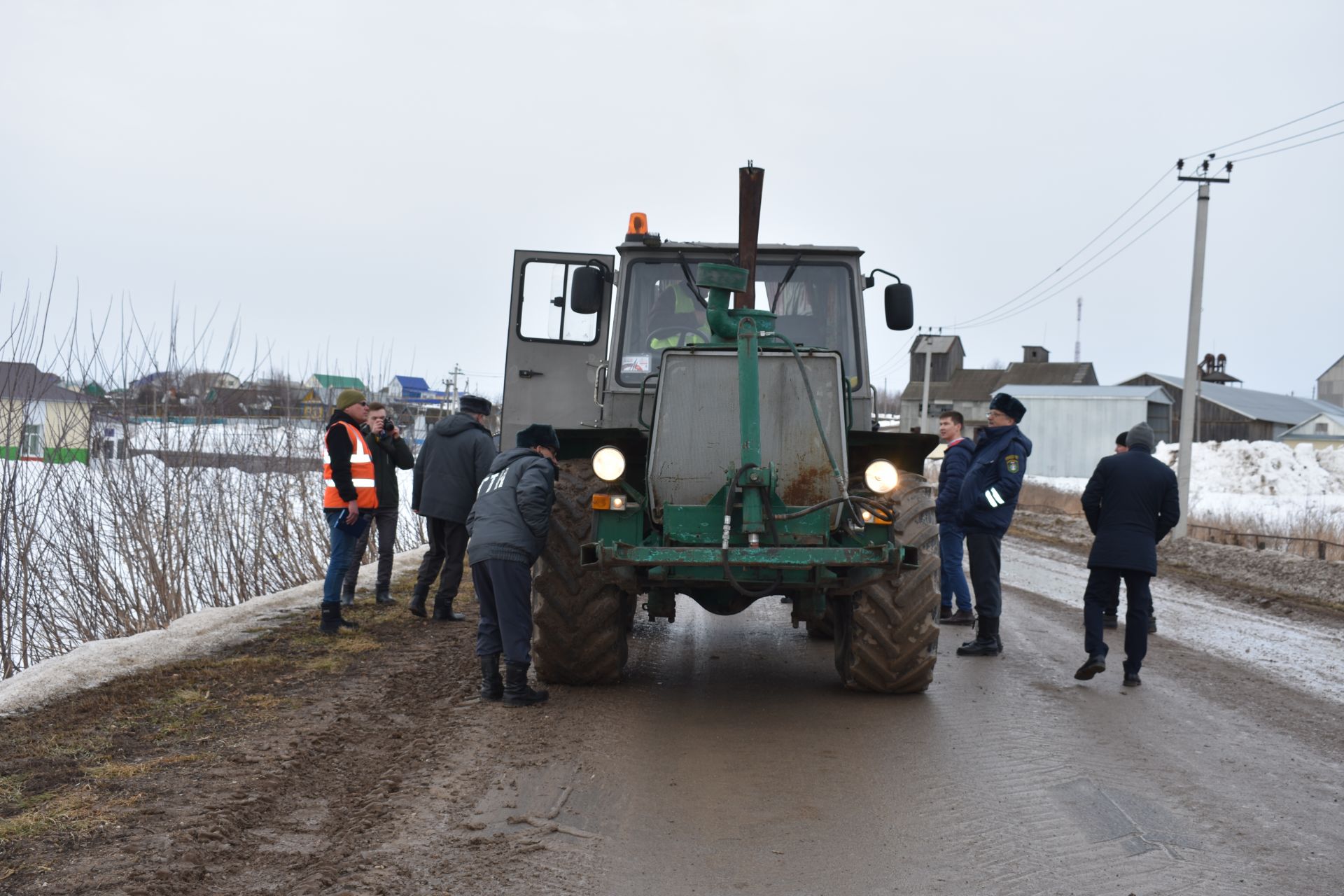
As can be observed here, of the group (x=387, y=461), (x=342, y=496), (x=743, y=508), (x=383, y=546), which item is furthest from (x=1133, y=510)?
(x=383, y=546)

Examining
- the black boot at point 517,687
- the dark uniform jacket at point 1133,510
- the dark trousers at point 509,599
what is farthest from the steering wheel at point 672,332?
the dark uniform jacket at point 1133,510

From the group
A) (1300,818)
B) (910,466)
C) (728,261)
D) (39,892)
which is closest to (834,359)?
(910,466)

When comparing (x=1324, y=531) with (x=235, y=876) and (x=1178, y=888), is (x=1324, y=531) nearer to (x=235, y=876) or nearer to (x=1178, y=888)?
(x=1178, y=888)

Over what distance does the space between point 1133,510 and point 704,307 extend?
3.24m

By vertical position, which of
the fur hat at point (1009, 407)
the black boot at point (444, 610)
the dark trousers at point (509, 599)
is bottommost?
the black boot at point (444, 610)

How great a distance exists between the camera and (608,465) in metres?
6.42

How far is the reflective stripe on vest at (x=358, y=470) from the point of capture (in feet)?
29.1

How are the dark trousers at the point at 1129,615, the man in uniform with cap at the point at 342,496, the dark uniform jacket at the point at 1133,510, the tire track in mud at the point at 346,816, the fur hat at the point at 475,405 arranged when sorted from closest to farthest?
the tire track in mud at the point at 346,816
the dark trousers at the point at 1129,615
the dark uniform jacket at the point at 1133,510
the man in uniform with cap at the point at 342,496
the fur hat at the point at 475,405

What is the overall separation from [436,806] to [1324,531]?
17.7m

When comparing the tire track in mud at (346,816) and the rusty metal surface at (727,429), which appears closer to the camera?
the tire track in mud at (346,816)

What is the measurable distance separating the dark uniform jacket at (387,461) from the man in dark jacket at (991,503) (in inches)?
189

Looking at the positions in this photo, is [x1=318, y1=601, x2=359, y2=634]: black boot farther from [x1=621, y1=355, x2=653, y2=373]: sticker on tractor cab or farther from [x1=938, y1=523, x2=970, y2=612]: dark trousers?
[x1=938, y1=523, x2=970, y2=612]: dark trousers

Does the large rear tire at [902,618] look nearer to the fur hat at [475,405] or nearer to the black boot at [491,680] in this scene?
the black boot at [491,680]

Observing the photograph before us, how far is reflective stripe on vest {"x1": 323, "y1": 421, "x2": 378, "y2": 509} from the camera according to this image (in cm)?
888
